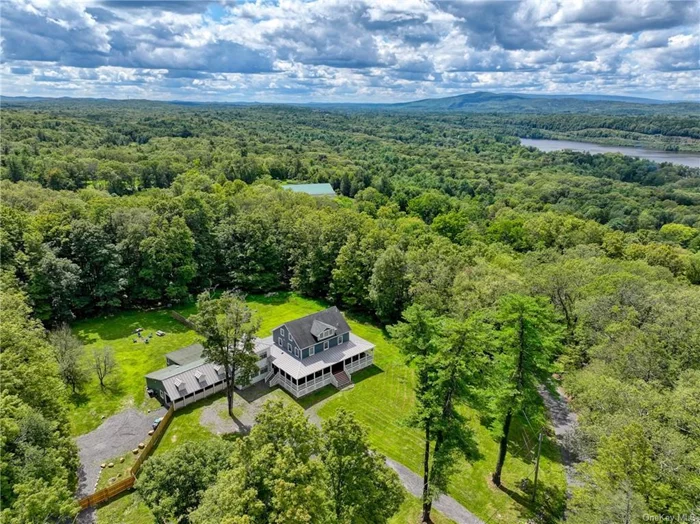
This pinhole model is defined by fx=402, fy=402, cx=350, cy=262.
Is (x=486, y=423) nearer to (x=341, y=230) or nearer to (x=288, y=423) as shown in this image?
(x=288, y=423)

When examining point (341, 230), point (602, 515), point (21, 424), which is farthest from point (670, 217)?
point (21, 424)

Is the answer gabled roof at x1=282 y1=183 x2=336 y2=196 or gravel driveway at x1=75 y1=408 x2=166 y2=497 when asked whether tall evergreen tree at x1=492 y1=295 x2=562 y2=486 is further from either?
gabled roof at x1=282 y1=183 x2=336 y2=196

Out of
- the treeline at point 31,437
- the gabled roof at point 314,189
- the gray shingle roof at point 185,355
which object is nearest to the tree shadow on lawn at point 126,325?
the gray shingle roof at point 185,355

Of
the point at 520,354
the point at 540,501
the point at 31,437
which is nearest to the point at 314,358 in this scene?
the point at 520,354

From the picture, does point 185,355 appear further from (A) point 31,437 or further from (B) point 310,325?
(A) point 31,437

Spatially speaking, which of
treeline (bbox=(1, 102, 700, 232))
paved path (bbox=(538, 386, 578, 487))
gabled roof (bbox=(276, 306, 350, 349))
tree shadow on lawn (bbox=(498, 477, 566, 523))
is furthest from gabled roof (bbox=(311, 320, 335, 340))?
treeline (bbox=(1, 102, 700, 232))

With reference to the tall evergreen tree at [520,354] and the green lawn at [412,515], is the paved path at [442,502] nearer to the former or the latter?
the green lawn at [412,515]
